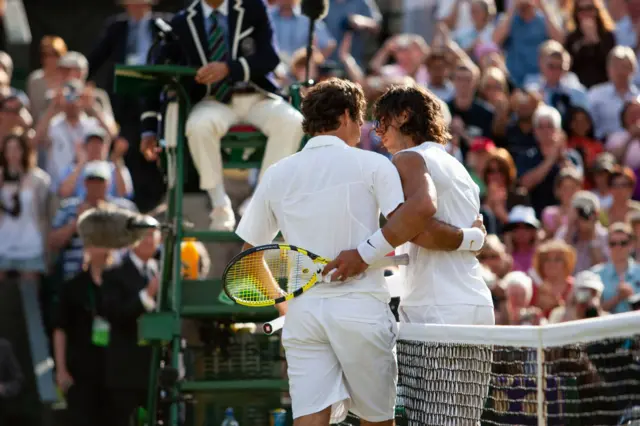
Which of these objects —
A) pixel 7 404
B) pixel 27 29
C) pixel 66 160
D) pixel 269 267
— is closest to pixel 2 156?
pixel 66 160

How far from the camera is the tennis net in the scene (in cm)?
513

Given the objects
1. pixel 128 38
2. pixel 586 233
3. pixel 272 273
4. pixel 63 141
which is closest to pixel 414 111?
pixel 272 273

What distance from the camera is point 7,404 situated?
42.2 ft

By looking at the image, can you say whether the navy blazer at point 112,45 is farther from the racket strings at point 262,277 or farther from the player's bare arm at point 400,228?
the player's bare arm at point 400,228

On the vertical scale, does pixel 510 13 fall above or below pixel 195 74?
above

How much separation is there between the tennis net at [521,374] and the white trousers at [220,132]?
7.95 ft

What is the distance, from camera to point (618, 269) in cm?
1072

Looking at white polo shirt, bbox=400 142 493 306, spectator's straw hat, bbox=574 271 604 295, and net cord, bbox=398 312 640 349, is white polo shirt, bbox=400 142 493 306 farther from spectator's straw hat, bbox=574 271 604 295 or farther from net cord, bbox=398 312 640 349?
spectator's straw hat, bbox=574 271 604 295

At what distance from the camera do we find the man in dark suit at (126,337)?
1151 centimetres

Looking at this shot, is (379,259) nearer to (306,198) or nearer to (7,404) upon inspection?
(306,198)

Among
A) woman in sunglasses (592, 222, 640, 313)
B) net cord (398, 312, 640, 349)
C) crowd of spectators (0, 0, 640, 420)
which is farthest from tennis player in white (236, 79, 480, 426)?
woman in sunglasses (592, 222, 640, 313)

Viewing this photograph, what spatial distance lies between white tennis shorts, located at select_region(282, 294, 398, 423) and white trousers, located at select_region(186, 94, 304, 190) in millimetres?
A: 2478

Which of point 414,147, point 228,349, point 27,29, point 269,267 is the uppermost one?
point 27,29

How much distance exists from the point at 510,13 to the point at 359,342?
10031 millimetres
